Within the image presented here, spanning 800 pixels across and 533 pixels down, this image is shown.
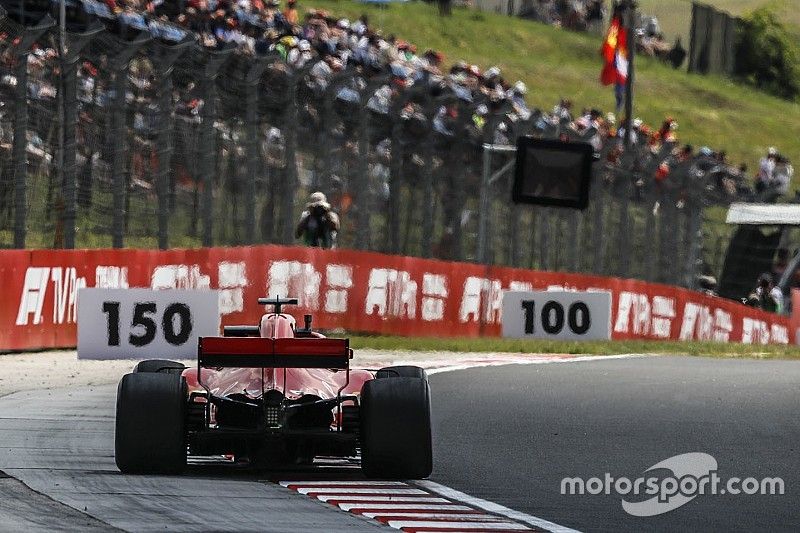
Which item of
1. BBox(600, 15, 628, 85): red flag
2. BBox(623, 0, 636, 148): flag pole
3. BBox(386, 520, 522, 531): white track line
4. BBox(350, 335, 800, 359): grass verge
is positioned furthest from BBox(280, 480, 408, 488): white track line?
BBox(600, 15, 628, 85): red flag

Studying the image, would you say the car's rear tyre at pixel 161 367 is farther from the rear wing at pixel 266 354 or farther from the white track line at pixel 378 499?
the white track line at pixel 378 499

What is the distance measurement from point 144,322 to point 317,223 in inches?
192

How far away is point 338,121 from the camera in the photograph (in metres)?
21.8

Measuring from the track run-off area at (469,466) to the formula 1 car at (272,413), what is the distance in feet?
0.39

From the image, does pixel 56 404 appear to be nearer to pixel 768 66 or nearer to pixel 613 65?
pixel 613 65

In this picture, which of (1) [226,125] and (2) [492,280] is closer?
(1) [226,125]

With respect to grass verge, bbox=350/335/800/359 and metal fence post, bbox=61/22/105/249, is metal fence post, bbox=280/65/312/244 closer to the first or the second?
grass verge, bbox=350/335/800/359

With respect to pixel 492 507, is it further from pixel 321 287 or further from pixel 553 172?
pixel 553 172

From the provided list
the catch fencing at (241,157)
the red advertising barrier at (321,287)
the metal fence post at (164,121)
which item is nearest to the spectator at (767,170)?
the red advertising barrier at (321,287)

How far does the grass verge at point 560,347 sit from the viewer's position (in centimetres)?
2106

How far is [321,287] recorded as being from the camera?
21.9m

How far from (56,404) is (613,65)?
96.3 feet

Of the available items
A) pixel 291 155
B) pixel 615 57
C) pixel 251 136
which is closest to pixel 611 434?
pixel 251 136

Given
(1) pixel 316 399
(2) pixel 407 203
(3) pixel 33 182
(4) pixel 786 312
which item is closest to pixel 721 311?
(4) pixel 786 312
